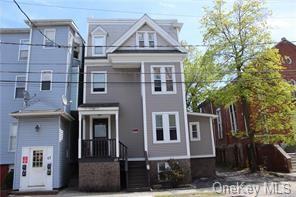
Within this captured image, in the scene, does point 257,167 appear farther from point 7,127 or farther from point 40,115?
point 7,127

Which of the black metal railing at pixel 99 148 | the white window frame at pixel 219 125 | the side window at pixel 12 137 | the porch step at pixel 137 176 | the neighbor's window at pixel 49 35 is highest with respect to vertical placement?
the neighbor's window at pixel 49 35

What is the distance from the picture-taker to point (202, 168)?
20188 millimetres

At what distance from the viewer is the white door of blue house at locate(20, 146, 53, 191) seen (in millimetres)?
16984

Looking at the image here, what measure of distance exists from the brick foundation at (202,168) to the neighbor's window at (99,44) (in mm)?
9826

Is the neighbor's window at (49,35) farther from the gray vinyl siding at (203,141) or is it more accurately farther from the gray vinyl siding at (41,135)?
the gray vinyl siding at (203,141)

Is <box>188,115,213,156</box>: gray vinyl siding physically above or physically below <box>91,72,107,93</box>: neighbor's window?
below

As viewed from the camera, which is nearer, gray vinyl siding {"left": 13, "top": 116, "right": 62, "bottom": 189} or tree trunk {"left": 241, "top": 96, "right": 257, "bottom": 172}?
gray vinyl siding {"left": 13, "top": 116, "right": 62, "bottom": 189}

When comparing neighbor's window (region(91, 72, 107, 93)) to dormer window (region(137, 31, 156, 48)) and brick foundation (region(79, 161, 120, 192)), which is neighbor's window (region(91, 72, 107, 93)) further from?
brick foundation (region(79, 161, 120, 192))

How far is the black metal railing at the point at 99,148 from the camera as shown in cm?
1741

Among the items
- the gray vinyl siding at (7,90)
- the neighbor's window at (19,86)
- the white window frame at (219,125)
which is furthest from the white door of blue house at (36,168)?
the white window frame at (219,125)

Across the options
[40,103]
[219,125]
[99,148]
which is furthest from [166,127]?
[219,125]

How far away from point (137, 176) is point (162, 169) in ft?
5.25

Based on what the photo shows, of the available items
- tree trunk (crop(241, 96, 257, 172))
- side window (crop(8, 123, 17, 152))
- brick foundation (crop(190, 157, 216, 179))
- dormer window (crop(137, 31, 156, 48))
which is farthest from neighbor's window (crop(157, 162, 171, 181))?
side window (crop(8, 123, 17, 152))

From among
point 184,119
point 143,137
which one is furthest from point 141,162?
point 184,119
